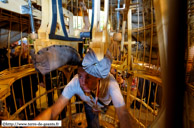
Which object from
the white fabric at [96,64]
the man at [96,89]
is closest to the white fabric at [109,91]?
the man at [96,89]

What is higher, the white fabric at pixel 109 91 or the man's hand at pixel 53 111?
the white fabric at pixel 109 91

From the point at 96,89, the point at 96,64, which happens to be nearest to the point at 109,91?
the point at 96,89

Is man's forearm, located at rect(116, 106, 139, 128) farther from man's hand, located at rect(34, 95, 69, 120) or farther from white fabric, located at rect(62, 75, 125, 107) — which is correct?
man's hand, located at rect(34, 95, 69, 120)

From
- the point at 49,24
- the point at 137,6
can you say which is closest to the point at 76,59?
the point at 49,24

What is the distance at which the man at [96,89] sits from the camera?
293 millimetres

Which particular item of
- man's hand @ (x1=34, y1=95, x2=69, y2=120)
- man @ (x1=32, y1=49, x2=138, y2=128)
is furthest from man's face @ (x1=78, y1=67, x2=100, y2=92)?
man's hand @ (x1=34, y1=95, x2=69, y2=120)

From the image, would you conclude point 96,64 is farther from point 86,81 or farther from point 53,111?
point 53,111

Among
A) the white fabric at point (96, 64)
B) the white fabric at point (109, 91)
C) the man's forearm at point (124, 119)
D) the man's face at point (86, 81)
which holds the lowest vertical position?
the man's forearm at point (124, 119)

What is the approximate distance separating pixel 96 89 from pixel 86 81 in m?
0.05

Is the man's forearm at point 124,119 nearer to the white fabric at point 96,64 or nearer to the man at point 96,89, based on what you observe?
the man at point 96,89

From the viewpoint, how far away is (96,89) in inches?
16.1

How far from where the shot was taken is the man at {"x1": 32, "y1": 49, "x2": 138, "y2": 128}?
293 millimetres

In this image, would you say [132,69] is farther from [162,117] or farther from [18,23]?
[18,23]

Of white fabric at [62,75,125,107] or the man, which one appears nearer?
the man
